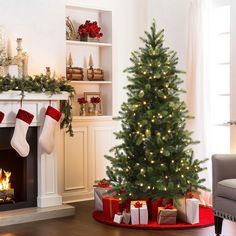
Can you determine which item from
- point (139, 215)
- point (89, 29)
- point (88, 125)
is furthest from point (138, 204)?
point (89, 29)

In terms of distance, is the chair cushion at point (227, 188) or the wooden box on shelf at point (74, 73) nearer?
the chair cushion at point (227, 188)

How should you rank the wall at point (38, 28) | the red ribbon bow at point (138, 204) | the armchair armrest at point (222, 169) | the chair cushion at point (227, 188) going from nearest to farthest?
the chair cushion at point (227, 188)
the armchair armrest at point (222, 169)
the red ribbon bow at point (138, 204)
the wall at point (38, 28)

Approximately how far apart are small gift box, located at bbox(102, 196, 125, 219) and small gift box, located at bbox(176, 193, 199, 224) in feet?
1.95

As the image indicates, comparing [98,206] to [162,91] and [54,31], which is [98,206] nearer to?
[162,91]

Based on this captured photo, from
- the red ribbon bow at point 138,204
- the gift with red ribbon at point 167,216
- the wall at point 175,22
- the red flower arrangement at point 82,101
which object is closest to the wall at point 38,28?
the red flower arrangement at point 82,101

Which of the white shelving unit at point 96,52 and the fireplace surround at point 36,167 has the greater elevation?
the white shelving unit at point 96,52

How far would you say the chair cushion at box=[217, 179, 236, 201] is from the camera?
195 inches

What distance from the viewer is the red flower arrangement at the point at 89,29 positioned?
23.0ft

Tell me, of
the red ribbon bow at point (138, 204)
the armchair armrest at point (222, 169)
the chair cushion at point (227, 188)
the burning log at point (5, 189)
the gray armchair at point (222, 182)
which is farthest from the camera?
the burning log at point (5, 189)

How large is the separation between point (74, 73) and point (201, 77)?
4.96ft

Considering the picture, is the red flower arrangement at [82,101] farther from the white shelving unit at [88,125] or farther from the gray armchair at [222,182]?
the gray armchair at [222,182]

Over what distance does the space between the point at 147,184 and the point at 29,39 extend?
2.12 metres

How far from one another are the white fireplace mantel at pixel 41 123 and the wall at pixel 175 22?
1612mm

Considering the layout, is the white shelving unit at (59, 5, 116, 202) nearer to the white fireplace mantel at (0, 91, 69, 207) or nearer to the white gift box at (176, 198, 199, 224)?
the white fireplace mantel at (0, 91, 69, 207)
